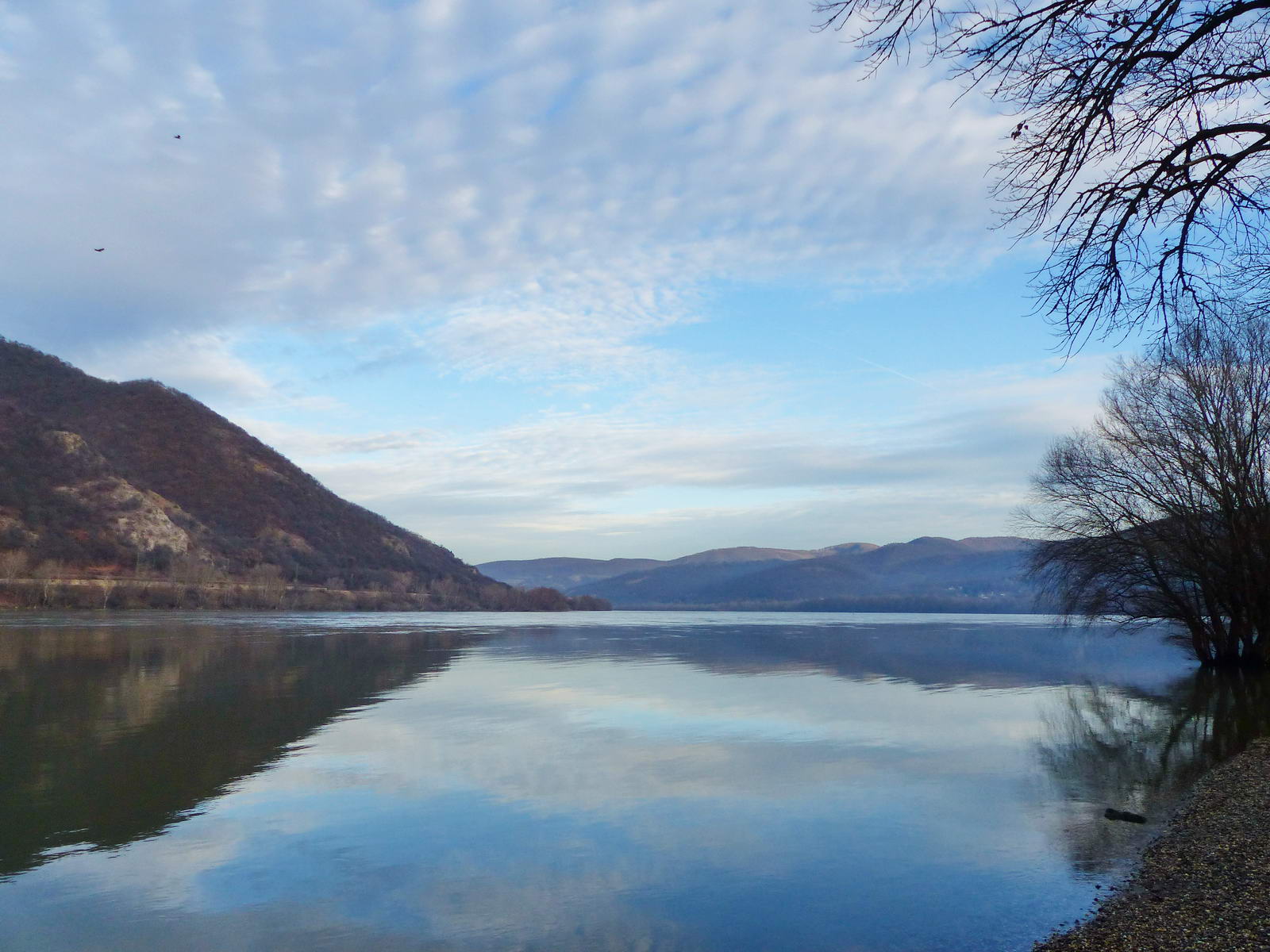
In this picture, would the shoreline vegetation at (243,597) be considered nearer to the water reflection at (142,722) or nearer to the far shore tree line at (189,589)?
the far shore tree line at (189,589)

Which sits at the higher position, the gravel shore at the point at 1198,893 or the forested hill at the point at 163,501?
the forested hill at the point at 163,501

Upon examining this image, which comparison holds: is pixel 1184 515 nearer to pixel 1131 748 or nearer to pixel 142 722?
pixel 1131 748

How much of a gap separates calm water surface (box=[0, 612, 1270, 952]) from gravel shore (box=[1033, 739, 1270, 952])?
0.43 m

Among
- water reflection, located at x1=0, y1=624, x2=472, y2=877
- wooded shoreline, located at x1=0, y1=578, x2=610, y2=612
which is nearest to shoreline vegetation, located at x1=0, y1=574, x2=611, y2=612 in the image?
wooded shoreline, located at x1=0, y1=578, x2=610, y2=612

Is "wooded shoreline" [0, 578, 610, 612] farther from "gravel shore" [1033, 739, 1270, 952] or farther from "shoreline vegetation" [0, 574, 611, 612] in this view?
"gravel shore" [1033, 739, 1270, 952]

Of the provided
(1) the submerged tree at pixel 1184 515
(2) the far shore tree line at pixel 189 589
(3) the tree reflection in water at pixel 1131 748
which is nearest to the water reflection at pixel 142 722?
(3) the tree reflection in water at pixel 1131 748

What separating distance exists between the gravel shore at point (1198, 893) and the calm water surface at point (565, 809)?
0.43 m

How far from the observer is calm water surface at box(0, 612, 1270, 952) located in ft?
25.6

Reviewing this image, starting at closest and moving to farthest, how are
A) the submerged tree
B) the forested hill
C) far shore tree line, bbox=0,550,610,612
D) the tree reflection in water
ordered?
1. the tree reflection in water
2. the submerged tree
3. far shore tree line, bbox=0,550,610,612
4. the forested hill

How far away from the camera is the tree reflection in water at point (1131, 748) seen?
1073cm

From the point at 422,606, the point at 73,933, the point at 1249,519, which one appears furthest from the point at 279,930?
the point at 422,606

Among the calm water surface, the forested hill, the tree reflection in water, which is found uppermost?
the forested hill

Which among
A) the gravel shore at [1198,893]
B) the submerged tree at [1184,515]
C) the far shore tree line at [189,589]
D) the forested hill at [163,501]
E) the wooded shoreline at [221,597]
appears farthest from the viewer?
the forested hill at [163,501]

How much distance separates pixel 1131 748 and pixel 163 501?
14282 cm
